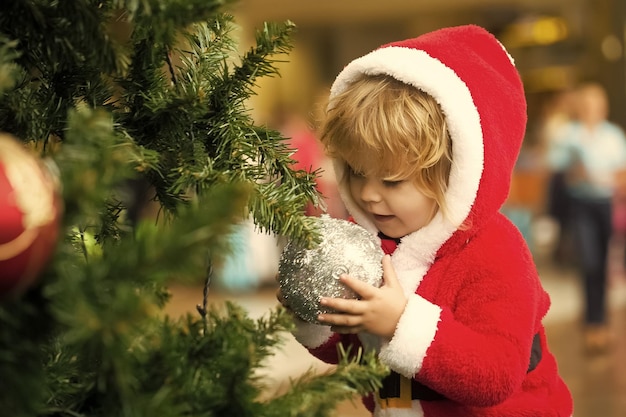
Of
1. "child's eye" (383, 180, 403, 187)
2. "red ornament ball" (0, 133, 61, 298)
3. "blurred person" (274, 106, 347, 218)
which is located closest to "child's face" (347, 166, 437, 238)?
"child's eye" (383, 180, 403, 187)

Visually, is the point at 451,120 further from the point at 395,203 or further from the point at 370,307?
the point at 370,307

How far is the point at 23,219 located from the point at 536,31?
11.7 m

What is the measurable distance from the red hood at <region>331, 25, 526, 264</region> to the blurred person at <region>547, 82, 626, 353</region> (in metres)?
3.47

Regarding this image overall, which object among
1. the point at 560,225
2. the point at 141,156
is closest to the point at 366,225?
the point at 141,156

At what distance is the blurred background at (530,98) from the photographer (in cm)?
390

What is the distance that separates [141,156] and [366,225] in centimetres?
54

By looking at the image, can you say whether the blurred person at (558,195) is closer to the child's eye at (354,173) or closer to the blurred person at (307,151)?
the blurred person at (307,151)

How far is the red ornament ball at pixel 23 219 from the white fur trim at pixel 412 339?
0.59 m

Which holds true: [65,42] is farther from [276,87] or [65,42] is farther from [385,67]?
[276,87]

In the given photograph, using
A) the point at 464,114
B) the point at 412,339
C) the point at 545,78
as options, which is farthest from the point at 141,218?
the point at 545,78

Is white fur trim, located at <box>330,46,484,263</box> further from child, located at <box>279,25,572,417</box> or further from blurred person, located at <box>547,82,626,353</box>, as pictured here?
blurred person, located at <box>547,82,626,353</box>

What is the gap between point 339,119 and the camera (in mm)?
1209

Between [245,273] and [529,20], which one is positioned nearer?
[245,273]

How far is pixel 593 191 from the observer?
4602 mm
